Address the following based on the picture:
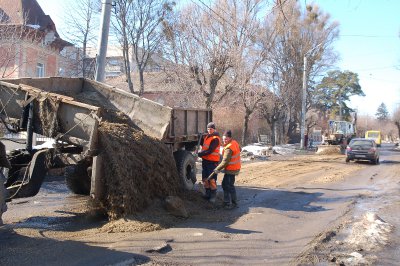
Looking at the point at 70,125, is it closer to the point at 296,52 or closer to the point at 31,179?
the point at 31,179

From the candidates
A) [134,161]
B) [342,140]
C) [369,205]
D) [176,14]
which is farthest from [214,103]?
[134,161]

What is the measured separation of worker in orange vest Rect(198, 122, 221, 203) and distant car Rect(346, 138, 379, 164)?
15.9 meters

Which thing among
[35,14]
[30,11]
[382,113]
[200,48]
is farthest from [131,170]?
[382,113]

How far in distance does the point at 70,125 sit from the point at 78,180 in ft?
8.43

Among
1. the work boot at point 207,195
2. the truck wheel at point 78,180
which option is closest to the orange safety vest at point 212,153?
the work boot at point 207,195

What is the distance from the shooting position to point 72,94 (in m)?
9.35

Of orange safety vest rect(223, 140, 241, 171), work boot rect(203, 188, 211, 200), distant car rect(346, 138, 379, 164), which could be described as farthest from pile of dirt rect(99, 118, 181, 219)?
distant car rect(346, 138, 379, 164)

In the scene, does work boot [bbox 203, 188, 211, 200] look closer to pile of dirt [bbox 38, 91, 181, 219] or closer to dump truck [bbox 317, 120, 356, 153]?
pile of dirt [bbox 38, 91, 181, 219]

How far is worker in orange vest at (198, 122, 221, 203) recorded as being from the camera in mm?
9289

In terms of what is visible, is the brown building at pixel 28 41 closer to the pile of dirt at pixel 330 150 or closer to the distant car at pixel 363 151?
the distant car at pixel 363 151

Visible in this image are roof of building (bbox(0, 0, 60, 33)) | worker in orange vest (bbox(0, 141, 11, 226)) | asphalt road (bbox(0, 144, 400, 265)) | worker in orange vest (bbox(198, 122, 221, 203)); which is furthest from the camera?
roof of building (bbox(0, 0, 60, 33))

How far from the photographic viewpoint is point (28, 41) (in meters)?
19.2

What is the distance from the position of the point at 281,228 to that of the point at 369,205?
3699 mm

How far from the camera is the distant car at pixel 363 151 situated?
23.3 m
